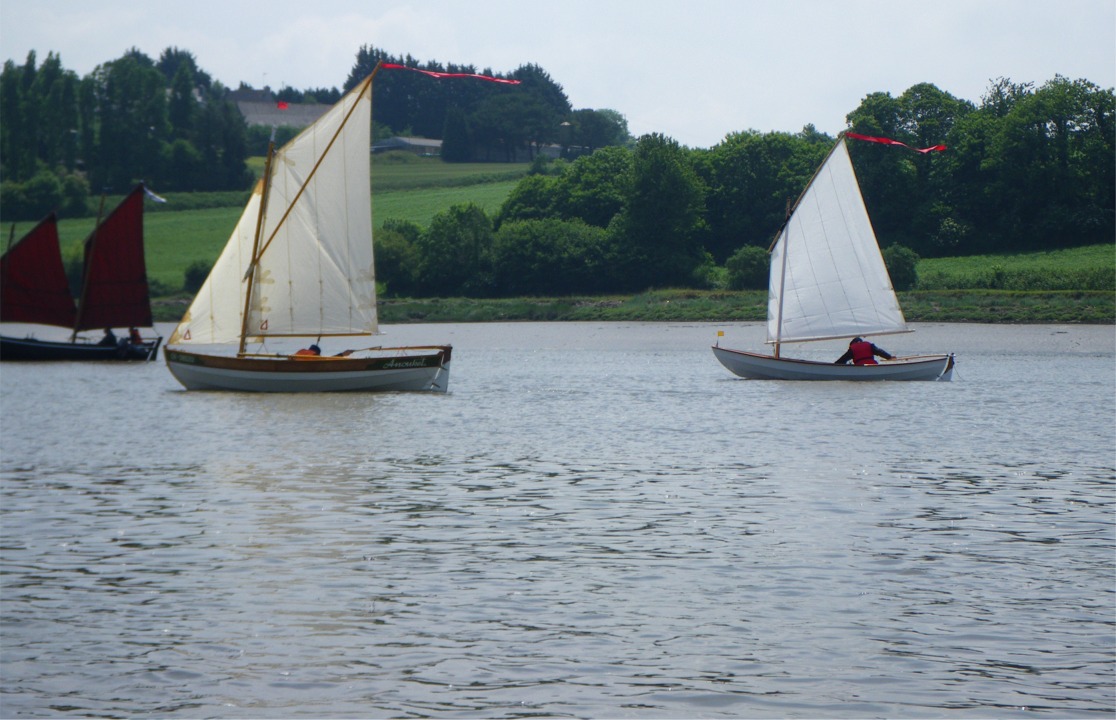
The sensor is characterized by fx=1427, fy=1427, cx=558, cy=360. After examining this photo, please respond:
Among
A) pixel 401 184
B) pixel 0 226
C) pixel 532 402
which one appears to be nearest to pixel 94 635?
pixel 532 402

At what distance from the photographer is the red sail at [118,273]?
69250 millimetres

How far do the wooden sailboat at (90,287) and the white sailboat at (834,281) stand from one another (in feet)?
105

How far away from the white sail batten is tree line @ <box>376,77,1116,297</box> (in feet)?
219

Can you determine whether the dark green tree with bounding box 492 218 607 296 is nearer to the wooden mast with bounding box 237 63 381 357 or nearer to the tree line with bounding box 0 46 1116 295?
the tree line with bounding box 0 46 1116 295

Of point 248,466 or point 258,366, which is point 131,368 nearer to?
point 258,366

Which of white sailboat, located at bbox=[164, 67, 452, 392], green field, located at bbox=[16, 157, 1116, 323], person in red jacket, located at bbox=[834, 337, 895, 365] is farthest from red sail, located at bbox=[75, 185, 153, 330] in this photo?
green field, located at bbox=[16, 157, 1116, 323]

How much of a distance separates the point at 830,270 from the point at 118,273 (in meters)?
36.9

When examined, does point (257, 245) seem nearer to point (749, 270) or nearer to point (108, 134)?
point (749, 270)

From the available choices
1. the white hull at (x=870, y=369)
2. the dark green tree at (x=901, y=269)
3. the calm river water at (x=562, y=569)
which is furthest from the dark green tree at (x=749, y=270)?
the calm river water at (x=562, y=569)

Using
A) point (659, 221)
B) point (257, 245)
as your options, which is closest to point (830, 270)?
point (257, 245)

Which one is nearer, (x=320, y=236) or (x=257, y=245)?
(x=320, y=236)

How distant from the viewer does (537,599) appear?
17172 mm

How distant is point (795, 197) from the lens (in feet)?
455

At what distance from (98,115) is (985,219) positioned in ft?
391
